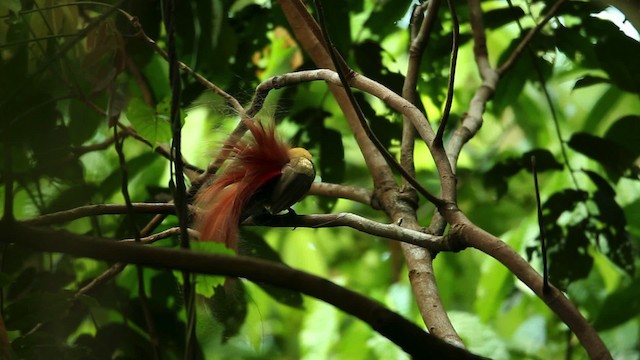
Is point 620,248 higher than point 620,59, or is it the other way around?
point 620,59

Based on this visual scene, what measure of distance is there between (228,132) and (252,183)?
186mm

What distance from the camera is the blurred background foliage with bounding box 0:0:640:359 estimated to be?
1803mm

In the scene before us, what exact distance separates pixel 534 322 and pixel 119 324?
2.48 metres

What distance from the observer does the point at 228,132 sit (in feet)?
5.94

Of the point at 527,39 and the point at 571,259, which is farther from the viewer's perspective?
the point at 571,259

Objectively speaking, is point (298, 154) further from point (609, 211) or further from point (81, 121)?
point (609, 211)

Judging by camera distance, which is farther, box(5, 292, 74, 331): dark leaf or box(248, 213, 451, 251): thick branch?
box(5, 292, 74, 331): dark leaf

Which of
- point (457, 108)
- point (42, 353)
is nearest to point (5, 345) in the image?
point (42, 353)

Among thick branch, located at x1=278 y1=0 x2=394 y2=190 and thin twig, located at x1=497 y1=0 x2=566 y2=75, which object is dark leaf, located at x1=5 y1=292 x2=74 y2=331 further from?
thin twig, located at x1=497 y1=0 x2=566 y2=75

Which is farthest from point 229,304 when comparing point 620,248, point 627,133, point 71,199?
point 627,133

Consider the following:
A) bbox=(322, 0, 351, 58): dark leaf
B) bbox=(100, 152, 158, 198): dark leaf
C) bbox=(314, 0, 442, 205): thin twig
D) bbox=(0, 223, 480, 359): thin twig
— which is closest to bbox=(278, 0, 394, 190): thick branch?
bbox=(322, 0, 351, 58): dark leaf

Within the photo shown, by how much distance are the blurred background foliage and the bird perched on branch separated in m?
0.09

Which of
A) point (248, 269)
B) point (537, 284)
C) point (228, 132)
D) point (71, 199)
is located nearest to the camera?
point (248, 269)

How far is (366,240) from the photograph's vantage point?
4.37m
